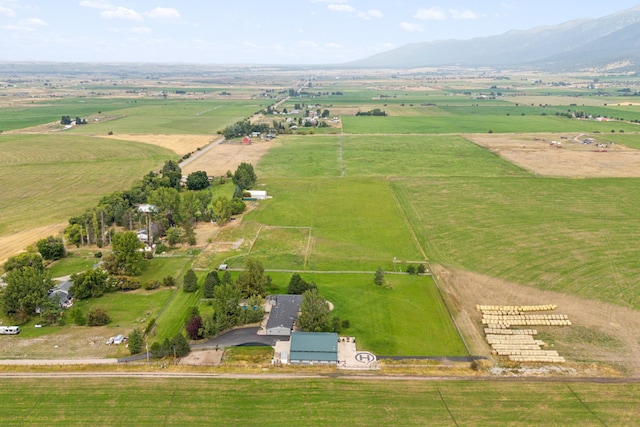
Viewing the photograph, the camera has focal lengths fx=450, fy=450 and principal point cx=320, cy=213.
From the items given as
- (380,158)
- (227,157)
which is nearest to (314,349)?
(380,158)

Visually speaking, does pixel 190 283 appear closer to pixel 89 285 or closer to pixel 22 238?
pixel 89 285

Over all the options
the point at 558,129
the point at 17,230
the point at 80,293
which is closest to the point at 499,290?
the point at 80,293

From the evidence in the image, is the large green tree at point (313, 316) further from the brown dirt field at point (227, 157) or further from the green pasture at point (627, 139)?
the green pasture at point (627, 139)

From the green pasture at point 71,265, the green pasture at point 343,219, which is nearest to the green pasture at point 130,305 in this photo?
the green pasture at point 71,265

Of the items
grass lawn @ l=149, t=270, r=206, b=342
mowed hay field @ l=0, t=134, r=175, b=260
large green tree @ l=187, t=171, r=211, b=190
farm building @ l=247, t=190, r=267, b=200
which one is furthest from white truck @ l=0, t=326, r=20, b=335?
large green tree @ l=187, t=171, r=211, b=190

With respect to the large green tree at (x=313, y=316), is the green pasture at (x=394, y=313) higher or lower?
lower

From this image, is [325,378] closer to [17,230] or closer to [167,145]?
[17,230]
